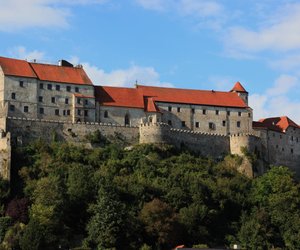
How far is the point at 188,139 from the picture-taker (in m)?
101

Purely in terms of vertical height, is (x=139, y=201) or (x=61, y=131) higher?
(x=61, y=131)

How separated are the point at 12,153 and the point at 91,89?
15.8 meters

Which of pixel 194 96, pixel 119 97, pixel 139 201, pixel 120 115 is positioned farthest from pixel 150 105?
pixel 139 201

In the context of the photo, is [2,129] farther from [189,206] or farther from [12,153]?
[189,206]

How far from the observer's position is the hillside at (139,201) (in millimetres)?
80000

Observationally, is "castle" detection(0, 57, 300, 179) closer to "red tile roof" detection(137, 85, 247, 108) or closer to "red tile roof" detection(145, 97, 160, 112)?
"red tile roof" detection(145, 97, 160, 112)

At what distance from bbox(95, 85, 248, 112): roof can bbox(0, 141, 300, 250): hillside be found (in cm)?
813

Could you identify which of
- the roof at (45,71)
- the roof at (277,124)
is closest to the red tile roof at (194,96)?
the roof at (277,124)

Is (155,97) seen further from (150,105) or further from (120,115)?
(120,115)

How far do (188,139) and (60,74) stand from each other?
17.3 meters

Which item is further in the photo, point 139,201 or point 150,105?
point 150,105

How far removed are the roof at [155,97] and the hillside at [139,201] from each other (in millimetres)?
8130

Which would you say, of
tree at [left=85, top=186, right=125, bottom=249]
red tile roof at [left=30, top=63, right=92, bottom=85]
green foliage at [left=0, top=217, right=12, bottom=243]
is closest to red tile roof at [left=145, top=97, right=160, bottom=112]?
red tile roof at [left=30, top=63, right=92, bottom=85]

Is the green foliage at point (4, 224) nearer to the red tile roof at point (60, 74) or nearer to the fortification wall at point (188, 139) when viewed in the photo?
the fortification wall at point (188, 139)
